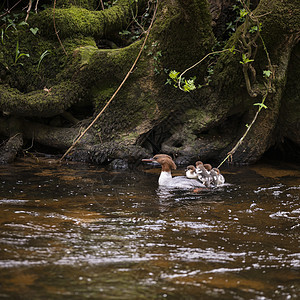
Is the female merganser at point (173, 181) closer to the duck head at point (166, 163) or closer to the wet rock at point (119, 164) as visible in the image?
the duck head at point (166, 163)

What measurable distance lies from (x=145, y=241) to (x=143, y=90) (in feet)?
21.1

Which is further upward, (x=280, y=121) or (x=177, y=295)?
(x=280, y=121)

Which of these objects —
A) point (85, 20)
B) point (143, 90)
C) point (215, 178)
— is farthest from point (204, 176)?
point (85, 20)

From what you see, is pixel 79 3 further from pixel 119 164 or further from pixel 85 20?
pixel 119 164

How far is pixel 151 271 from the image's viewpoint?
3.69 meters

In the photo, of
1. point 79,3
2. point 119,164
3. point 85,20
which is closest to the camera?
point 119,164

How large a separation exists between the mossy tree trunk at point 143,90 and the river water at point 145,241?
2611 millimetres

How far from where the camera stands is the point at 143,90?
34.4 ft

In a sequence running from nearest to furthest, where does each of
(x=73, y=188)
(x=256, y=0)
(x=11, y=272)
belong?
(x=11, y=272), (x=73, y=188), (x=256, y=0)

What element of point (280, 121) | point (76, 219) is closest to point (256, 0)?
point (280, 121)

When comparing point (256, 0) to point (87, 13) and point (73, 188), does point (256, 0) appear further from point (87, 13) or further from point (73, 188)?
point (73, 188)

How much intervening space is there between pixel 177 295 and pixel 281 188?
5.24m

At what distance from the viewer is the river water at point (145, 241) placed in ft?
11.0

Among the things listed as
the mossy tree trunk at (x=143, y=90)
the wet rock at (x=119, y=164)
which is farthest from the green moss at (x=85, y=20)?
the wet rock at (x=119, y=164)
